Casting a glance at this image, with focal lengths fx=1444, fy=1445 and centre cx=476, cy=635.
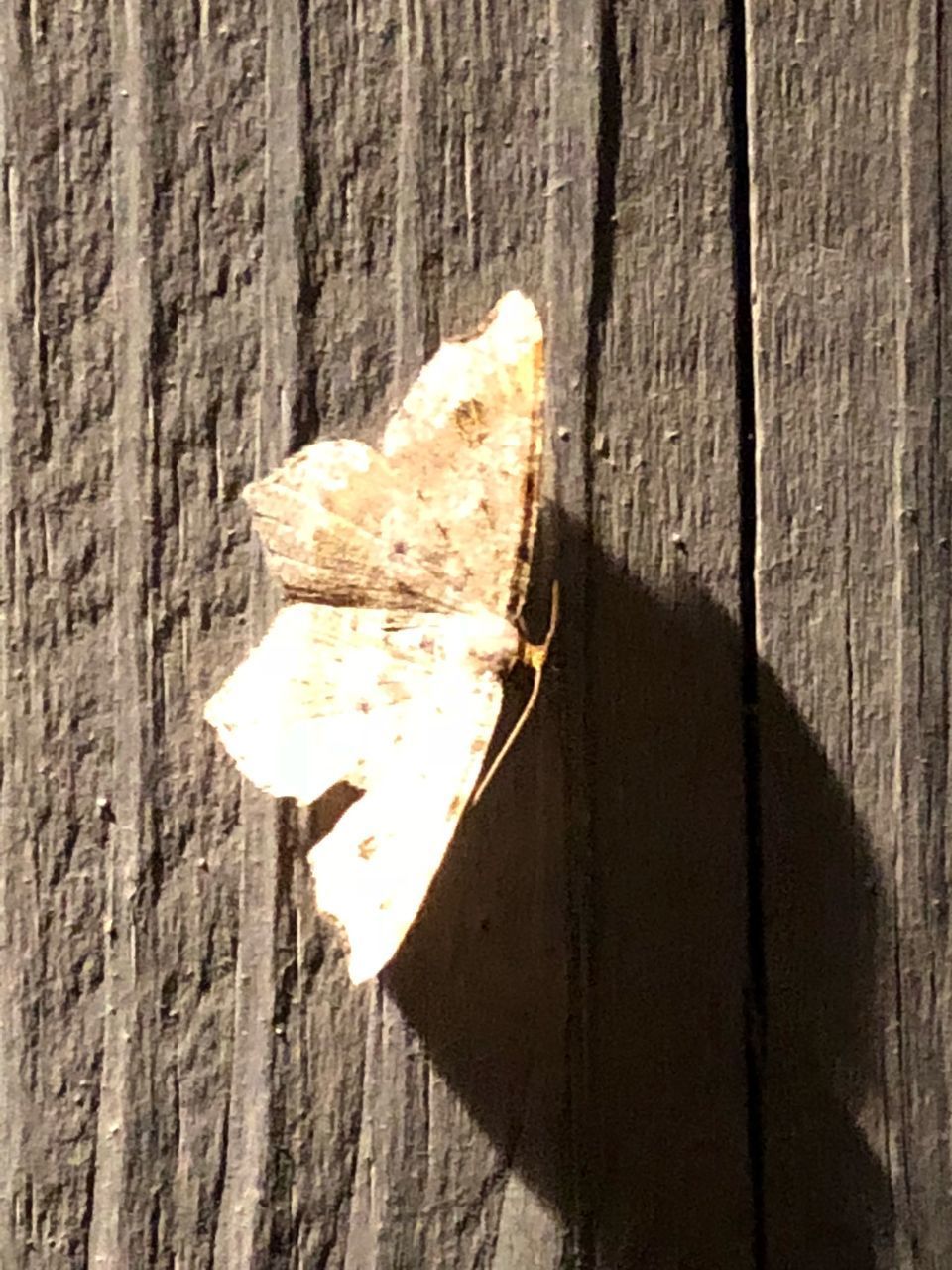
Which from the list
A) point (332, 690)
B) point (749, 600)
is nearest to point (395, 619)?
point (332, 690)

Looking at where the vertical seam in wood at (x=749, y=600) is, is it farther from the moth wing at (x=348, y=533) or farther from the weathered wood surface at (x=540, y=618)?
the moth wing at (x=348, y=533)

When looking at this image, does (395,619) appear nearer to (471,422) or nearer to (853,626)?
(471,422)

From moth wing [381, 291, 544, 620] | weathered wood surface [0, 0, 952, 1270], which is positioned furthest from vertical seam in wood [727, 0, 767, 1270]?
moth wing [381, 291, 544, 620]

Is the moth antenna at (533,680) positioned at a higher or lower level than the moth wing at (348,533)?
lower

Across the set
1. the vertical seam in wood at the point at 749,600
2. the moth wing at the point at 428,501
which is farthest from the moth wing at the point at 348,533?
the vertical seam in wood at the point at 749,600

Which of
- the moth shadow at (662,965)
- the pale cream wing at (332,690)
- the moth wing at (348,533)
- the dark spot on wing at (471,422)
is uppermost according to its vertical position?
the dark spot on wing at (471,422)
